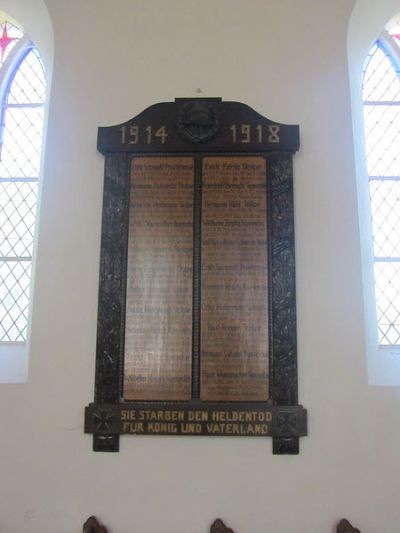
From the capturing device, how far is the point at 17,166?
3719mm

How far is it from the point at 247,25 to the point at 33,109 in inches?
64.8

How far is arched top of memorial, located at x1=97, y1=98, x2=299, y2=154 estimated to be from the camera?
3174mm

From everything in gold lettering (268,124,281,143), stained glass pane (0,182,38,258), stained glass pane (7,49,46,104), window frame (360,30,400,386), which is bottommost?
window frame (360,30,400,386)

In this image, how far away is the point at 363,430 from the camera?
290cm

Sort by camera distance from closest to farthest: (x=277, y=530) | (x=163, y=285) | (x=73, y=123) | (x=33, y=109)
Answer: (x=277, y=530) < (x=163, y=285) < (x=73, y=123) < (x=33, y=109)

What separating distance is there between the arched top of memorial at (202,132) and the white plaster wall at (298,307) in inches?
4.5

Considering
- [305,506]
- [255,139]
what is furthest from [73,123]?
[305,506]

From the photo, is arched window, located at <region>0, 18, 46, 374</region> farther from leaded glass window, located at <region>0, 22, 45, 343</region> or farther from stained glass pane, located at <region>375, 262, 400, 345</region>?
stained glass pane, located at <region>375, 262, 400, 345</region>

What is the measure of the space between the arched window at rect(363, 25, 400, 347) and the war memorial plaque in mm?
769

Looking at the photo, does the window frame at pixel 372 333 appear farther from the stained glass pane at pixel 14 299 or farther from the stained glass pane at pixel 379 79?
the stained glass pane at pixel 14 299

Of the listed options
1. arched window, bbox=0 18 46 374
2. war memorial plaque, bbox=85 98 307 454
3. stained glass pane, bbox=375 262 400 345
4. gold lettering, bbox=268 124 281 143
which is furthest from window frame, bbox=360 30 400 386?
arched window, bbox=0 18 46 374

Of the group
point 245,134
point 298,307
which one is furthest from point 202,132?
point 298,307

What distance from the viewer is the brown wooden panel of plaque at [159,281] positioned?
296 centimetres

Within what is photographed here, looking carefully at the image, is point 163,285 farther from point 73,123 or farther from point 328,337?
point 73,123
